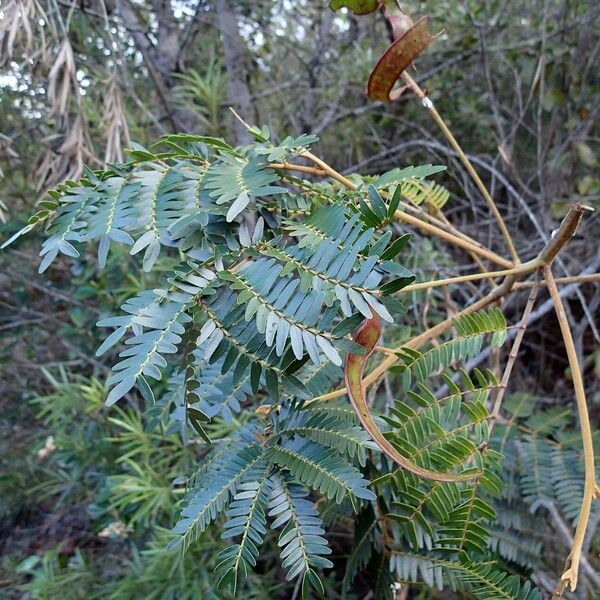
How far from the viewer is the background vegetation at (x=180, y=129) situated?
1121 millimetres

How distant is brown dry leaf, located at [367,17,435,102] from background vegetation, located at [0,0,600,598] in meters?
0.47

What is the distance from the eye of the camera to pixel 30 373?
1716mm

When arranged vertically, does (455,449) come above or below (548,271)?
below

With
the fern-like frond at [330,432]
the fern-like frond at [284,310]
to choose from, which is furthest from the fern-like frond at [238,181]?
the fern-like frond at [330,432]

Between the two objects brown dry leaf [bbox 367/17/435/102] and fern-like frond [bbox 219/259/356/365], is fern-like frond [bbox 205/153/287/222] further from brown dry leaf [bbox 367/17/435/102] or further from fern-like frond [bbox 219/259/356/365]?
brown dry leaf [bbox 367/17/435/102]

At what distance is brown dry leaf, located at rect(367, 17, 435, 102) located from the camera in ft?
1.82

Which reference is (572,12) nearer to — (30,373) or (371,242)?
(371,242)

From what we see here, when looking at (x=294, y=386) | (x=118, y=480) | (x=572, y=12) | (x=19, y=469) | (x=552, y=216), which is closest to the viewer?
(x=294, y=386)

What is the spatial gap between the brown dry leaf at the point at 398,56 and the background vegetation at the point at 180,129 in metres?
0.47

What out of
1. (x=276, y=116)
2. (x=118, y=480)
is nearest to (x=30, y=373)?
(x=118, y=480)

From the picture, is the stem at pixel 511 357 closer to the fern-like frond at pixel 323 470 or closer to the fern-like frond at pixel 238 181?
the fern-like frond at pixel 323 470

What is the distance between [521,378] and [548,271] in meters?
1.06

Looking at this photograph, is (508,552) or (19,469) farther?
(19,469)

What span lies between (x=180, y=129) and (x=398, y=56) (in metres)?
1.02
